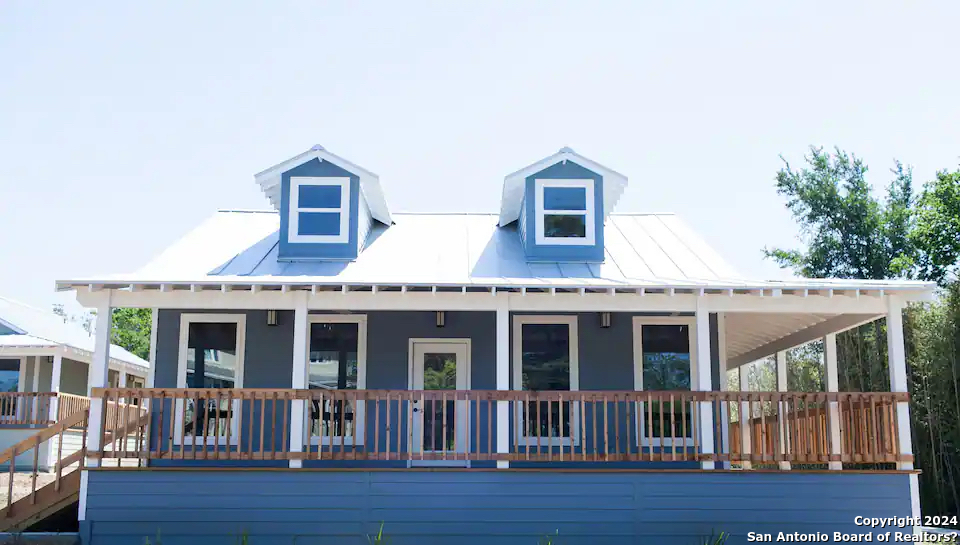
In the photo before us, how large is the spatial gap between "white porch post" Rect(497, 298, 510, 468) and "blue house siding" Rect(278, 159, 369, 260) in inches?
127

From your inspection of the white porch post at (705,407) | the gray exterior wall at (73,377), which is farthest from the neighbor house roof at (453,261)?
the gray exterior wall at (73,377)

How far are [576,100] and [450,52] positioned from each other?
269 centimetres

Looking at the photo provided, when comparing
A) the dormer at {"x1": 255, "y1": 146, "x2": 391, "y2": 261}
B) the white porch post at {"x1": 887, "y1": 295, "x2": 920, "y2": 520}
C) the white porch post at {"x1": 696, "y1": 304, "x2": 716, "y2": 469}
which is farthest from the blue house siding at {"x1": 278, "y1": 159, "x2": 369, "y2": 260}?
the white porch post at {"x1": 887, "y1": 295, "x2": 920, "y2": 520}

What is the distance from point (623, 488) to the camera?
38.8 ft

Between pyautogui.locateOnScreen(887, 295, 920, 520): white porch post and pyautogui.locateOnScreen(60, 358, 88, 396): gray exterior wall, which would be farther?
pyautogui.locateOnScreen(60, 358, 88, 396): gray exterior wall

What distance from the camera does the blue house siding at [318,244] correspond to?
1441 cm

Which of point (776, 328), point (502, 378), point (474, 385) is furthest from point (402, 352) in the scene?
point (776, 328)

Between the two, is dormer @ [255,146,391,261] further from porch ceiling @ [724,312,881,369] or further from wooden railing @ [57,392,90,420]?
wooden railing @ [57,392,90,420]

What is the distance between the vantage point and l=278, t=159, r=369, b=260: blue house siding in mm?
14406

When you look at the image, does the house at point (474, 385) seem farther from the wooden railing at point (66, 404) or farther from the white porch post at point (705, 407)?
the wooden railing at point (66, 404)

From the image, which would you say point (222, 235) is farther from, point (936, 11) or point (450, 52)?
point (936, 11)

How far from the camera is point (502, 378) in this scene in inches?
476

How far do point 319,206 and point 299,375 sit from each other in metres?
Result: 3.45

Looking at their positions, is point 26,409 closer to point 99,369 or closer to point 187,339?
point 187,339
